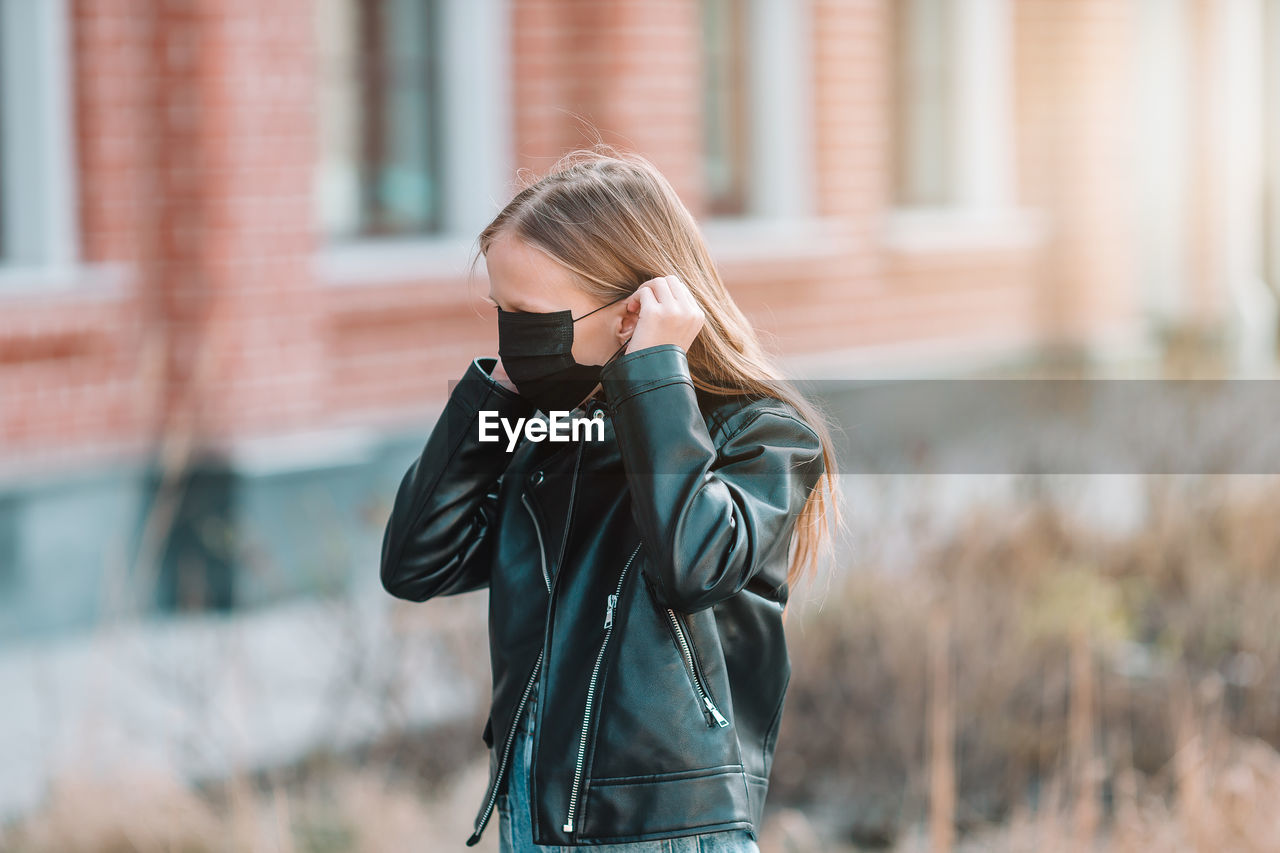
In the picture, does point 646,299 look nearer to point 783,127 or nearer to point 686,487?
point 686,487

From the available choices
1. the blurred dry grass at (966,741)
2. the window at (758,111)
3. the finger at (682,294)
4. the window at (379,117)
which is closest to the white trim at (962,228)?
the window at (758,111)

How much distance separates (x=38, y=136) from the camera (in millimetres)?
6262

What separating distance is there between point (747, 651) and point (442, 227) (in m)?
6.40

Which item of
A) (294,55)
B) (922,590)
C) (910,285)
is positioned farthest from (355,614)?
(910,285)

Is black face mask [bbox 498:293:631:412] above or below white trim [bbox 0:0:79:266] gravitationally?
below

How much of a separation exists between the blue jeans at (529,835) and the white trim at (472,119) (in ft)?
19.5

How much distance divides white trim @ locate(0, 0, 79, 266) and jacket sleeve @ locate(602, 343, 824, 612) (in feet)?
16.8

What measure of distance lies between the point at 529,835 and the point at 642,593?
36cm

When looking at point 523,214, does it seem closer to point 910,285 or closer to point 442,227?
point 442,227

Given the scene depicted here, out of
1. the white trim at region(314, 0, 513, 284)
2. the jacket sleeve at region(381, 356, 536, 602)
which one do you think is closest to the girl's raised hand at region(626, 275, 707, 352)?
the jacket sleeve at region(381, 356, 536, 602)

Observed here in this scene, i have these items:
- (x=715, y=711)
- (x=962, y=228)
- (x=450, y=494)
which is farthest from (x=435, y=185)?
(x=715, y=711)

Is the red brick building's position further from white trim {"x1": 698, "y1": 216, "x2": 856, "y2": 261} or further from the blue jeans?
the blue jeans

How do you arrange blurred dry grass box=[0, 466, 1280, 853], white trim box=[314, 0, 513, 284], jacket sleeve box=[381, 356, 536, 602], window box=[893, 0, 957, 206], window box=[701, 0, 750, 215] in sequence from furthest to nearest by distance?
window box=[893, 0, 957, 206]
window box=[701, 0, 750, 215]
white trim box=[314, 0, 513, 284]
blurred dry grass box=[0, 466, 1280, 853]
jacket sleeve box=[381, 356, 536, 602]

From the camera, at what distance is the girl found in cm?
179
